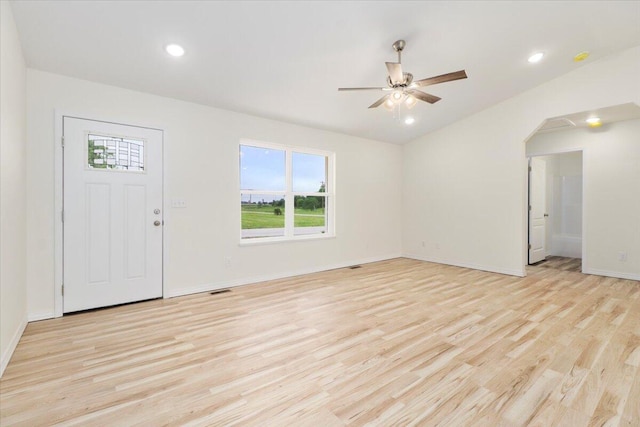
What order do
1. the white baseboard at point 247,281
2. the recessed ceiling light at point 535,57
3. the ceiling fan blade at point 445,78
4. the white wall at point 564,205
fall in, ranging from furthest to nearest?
the white wall at point 564,205 → the white baseboard at point 247,281 → the recessed ceiling light at point 535,57 → the ceiling fan blade at point 445,78

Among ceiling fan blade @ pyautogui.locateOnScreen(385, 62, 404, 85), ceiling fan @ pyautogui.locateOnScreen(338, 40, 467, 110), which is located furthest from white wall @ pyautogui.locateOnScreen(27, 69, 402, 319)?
ceiling fan blade @ pyautogui.locateOnScreen(385, 62, 404, 85)

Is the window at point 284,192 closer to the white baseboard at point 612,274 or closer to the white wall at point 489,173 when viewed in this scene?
the white wall at point 489,173

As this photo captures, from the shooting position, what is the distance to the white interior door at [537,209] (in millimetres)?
5852

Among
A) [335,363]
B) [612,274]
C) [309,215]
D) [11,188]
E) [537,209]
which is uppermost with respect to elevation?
[11,188]

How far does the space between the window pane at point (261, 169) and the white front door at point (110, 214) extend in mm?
1188

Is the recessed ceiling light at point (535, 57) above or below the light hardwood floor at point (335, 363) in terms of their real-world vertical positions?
above

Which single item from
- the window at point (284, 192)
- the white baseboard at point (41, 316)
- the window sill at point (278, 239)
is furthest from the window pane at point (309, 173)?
the white baseboard at point (41, 316)

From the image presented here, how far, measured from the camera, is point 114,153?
342cm

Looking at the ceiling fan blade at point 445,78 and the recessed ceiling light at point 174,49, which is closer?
the ceiling fan blade at point 445,78

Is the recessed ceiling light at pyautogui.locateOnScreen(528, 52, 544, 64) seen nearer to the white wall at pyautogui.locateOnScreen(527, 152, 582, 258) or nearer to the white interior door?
the white interior door

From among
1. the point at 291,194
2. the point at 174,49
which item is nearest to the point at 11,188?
the point at 174,49

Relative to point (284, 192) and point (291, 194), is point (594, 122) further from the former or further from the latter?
point (284, 192)

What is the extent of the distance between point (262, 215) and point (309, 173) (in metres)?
1.17

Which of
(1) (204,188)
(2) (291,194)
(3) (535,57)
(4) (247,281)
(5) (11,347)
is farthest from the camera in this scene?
(2) (291,194)
